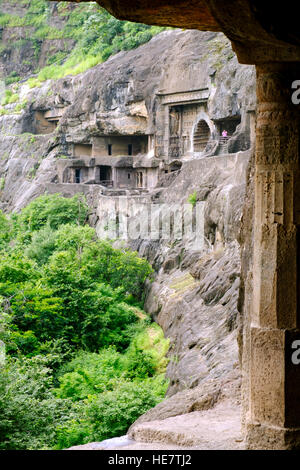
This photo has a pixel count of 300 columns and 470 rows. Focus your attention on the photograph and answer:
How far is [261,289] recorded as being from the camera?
6684 mm

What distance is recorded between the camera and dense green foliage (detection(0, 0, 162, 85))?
1764 inches

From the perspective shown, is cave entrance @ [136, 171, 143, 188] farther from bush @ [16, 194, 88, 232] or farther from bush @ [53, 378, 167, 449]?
bush @ [53, 378, 167, 449]

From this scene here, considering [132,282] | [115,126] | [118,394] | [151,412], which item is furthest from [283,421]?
[115,126]

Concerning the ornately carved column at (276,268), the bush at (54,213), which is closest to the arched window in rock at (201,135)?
the bush at (54,213)

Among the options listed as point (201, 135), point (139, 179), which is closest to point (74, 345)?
point (201, 135)

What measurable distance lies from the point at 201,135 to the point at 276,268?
30346 mm

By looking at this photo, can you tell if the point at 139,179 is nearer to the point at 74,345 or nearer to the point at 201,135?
the point at 201,135

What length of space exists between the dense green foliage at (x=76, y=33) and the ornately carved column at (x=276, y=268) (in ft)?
121

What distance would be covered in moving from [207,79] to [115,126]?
7.72 metres

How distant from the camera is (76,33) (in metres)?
55.8

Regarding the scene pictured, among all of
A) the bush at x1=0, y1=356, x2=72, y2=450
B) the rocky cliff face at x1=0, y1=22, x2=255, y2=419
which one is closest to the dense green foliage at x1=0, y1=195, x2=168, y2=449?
the bush at x1=0, y1=356, x2=72, y2=450

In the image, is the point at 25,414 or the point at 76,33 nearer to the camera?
the point at 25,414

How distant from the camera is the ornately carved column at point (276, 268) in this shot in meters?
6.41
